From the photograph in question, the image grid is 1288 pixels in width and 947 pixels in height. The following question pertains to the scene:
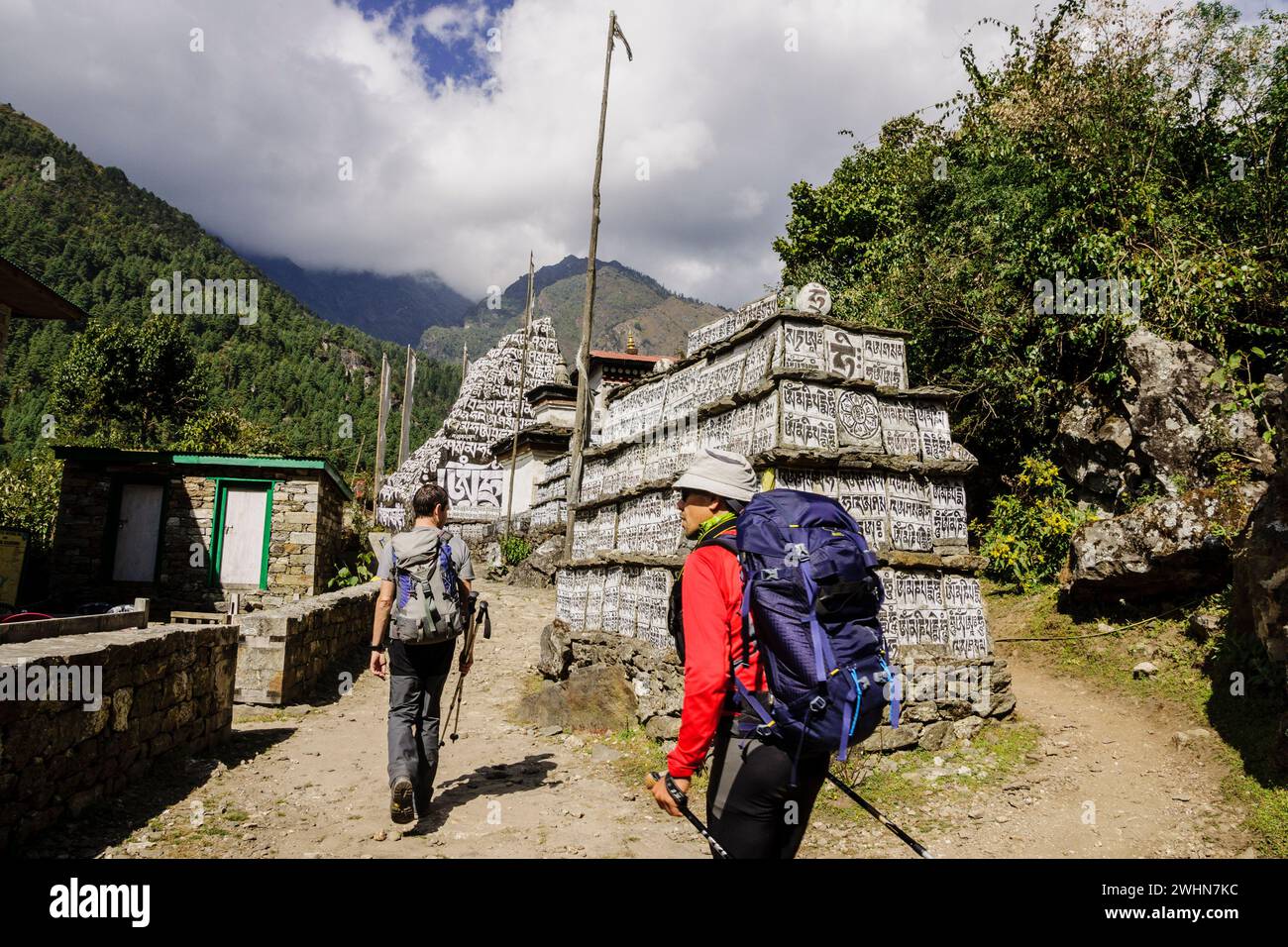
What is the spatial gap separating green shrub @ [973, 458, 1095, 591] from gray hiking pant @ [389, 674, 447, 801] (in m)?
10.4

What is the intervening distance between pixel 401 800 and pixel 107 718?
2107 millimetres

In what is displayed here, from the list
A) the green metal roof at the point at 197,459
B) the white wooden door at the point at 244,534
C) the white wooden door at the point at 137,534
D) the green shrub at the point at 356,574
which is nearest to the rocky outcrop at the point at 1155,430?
the green metal roof at the point at 197,459

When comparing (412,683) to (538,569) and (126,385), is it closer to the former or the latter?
(538,569)

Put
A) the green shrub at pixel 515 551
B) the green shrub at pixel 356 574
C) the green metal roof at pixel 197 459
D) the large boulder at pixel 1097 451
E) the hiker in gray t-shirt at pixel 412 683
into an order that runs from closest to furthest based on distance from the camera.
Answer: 1. the hiker in gray t-shirt at pixel 412 683
2. the large boulder at pixel 1097 451
3. the green metal roof at pixel 197 459
4. the green shrub at pixel 356 574
5. the green shrub at pixel 515 551

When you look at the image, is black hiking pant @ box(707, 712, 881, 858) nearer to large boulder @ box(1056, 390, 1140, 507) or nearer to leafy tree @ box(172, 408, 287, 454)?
large boulder @ box(1056, 390, 1140, 507)

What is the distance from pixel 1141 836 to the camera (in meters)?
5.67

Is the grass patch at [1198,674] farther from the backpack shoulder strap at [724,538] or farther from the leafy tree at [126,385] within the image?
the leafy tree at [126,385]

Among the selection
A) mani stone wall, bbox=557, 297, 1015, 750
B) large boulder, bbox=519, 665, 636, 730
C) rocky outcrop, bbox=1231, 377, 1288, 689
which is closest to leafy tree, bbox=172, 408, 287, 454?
large boulder, bbox=519, 665, 636, 730

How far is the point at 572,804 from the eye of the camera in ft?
21.0

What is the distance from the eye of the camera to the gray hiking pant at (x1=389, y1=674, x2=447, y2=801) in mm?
5273

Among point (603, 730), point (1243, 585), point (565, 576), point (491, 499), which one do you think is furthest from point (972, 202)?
point (491, 499)

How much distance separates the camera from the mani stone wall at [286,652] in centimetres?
909

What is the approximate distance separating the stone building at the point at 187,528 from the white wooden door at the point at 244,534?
2cm
